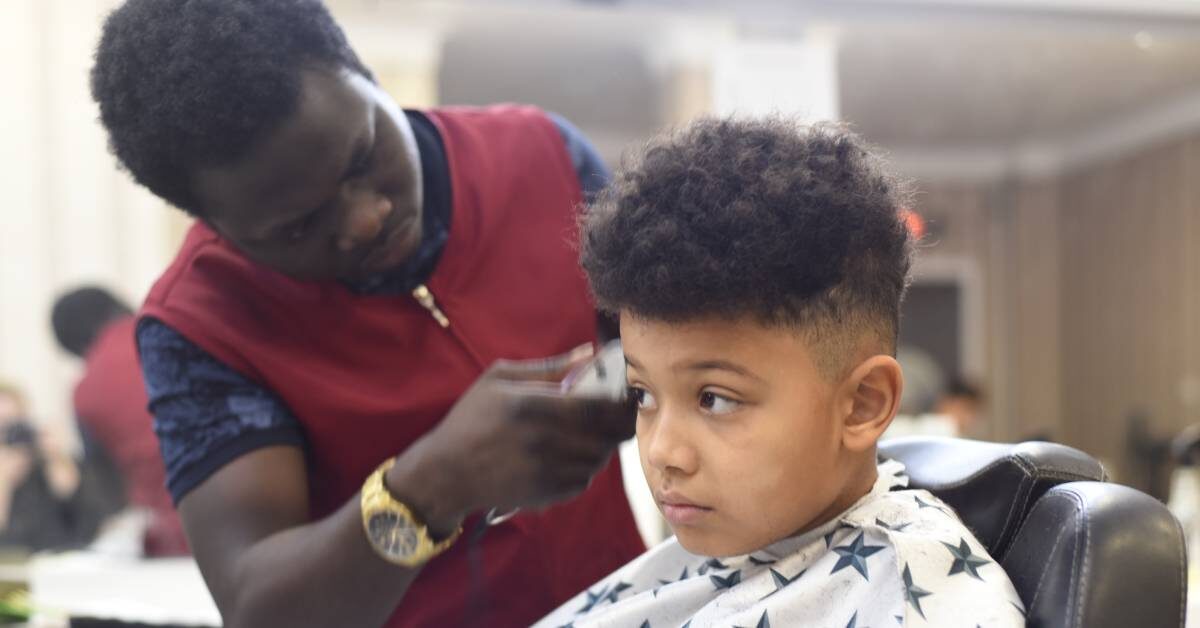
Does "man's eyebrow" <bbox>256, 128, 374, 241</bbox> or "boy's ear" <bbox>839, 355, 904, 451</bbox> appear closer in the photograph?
"boy's ear" <bbox>839, 355, 904, 451</bbox>

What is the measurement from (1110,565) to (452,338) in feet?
2.42

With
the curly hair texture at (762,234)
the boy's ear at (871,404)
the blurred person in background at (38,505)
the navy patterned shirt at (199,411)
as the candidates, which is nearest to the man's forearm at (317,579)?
the navy patterned shirt at (199,411)

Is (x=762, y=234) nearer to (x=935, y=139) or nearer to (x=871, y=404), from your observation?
(x=871, y=404)

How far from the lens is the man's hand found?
3.06ft

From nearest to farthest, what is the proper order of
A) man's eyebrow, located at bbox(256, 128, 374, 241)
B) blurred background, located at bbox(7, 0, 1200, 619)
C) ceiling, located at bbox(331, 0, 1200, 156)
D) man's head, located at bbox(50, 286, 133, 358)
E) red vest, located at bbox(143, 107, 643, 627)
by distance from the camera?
man's eyebrow, located at bbox(256, 128, 374, 241)
red vest, located at bbox(143, 107, 643, 627)
blurred background, located at bbox(7, 0, 1200, 619)
man's head, located at bbox(50, 286, 133, 358)
ceiling, located at bbox(331, 0, 1200, 156)

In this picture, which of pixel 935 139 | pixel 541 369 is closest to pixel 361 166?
pixel 541 369

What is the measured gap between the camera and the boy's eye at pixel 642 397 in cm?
98

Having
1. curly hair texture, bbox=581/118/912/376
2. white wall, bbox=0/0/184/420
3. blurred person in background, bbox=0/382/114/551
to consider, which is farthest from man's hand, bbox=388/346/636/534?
white wall, bbox=0/0/184/420

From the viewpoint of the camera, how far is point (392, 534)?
3.26 feet

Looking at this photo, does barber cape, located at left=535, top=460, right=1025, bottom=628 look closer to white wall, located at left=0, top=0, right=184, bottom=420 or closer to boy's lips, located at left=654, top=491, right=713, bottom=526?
boy's lips, located at left=654, top=491, right=713, bottom=526

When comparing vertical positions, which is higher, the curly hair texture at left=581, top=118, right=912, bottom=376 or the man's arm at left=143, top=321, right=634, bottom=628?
the curly hair texture at left=581, top=118, right=912, bottom=376

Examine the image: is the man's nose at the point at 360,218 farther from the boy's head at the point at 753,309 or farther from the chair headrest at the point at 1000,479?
the chair headrest at the point at 1000,479

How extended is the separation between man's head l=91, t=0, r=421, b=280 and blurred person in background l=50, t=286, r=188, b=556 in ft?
5.52

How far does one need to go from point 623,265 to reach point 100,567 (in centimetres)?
197
